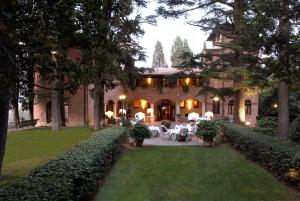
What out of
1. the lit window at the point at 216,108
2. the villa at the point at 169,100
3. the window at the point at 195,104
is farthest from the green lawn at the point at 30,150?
the window at the point at 195,104

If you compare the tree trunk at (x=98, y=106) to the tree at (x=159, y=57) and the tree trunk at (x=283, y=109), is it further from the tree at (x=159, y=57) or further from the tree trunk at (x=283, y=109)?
the tree at (x=159, y=57)

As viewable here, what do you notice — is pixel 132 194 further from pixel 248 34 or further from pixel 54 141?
pixel 54 141

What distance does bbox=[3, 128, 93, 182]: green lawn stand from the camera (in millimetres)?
13072

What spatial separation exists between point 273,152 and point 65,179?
730 cm

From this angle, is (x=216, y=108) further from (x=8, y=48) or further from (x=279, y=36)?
(x=8, y=48)

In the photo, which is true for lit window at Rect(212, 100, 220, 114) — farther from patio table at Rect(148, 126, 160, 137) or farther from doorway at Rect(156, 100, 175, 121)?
patio table at Rect(148, 126, 160, 137)

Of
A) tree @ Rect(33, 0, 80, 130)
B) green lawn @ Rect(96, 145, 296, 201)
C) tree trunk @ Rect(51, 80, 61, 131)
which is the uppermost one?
tree @ Rect(33, 0, 80, 130)

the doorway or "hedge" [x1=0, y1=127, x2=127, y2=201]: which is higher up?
the doorway

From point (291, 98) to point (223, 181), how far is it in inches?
1110

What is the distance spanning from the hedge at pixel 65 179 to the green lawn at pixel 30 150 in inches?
98.3

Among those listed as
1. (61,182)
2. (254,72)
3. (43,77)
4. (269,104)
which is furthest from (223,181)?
(269,104)

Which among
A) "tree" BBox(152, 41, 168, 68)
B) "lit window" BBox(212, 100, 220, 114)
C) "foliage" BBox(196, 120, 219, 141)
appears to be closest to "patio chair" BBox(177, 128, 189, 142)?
"foliage" BBox(196, 120, 219, 141)

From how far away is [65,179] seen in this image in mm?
7125

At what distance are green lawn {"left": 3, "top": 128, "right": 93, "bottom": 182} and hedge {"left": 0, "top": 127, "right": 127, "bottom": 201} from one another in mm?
2498
